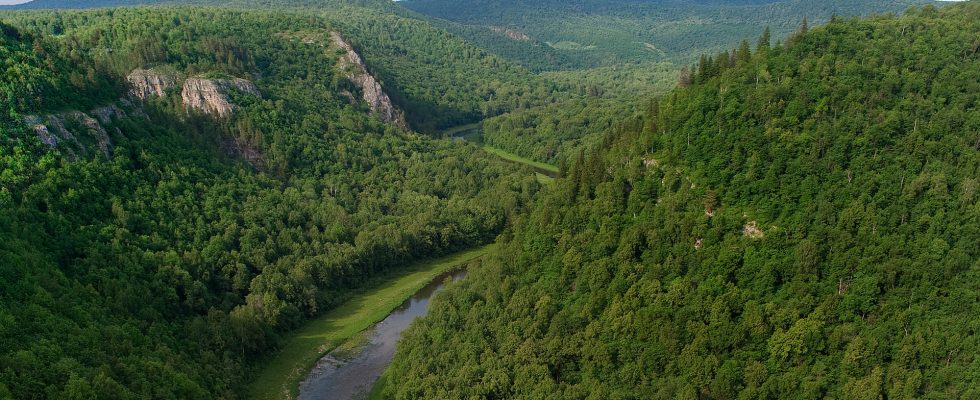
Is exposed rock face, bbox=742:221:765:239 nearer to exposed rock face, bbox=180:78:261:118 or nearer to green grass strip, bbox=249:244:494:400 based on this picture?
green grass strip, bbox=249:244:494:400

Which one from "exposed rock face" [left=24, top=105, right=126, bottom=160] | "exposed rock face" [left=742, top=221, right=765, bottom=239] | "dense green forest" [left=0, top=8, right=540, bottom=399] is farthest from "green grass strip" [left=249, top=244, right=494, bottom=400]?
"exposed rock face" [left=742, top=221, right=765, bottom=239]

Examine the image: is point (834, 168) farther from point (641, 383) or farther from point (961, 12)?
point (961, 12)

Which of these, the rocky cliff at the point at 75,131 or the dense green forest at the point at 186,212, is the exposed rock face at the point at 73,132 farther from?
the dense green forest at the point at 186,212

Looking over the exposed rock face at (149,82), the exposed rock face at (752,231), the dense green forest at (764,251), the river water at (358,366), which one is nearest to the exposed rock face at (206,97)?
the exposed rock face at (149,82)

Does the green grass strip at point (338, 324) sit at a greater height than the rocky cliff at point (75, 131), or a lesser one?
lesser

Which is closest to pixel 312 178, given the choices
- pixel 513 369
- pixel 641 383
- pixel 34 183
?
pixel 34 183

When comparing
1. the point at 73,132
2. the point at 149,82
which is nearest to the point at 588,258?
the point at 73,132
